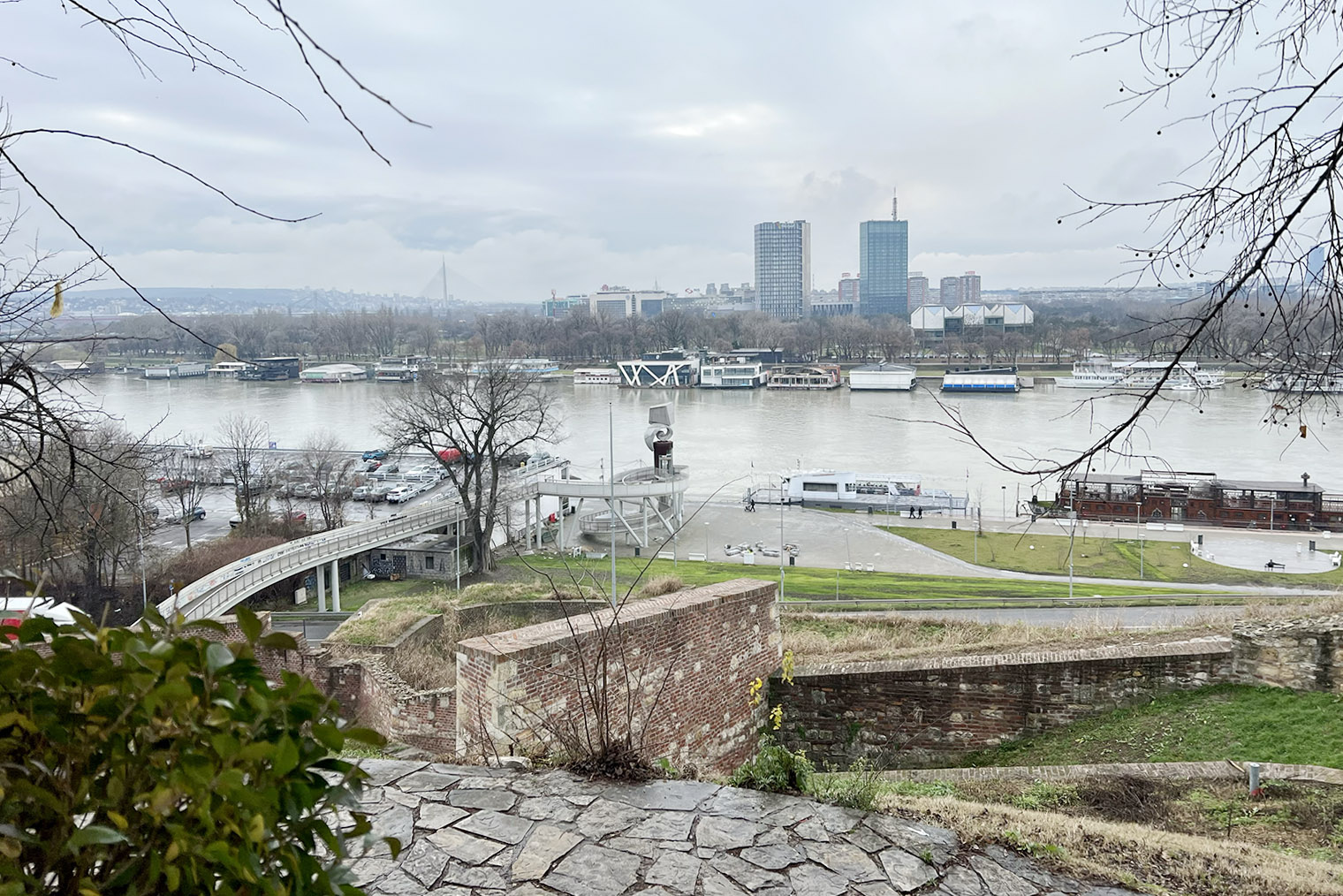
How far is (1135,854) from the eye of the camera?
11.6 ft

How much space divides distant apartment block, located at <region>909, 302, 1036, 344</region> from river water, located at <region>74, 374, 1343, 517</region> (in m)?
30.8

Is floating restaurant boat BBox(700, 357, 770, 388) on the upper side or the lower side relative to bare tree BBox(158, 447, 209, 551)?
upper

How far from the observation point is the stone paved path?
2.94m

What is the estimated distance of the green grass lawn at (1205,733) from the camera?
6191 millimetres

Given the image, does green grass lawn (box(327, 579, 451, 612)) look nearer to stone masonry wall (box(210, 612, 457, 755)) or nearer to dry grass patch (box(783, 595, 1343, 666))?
stone masonry wall (box(210, 612, 457, 755))

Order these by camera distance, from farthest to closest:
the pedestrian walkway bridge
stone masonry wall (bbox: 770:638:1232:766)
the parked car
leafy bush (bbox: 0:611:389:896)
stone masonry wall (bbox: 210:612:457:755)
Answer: the parked car → the pedestrian walkway bridge → stone masonry wall (bbox: 210:612:457:755) → stone masonry wall (bbox: 770:638:1232:766) → leafy bush (bbox: 0:611:389:896)

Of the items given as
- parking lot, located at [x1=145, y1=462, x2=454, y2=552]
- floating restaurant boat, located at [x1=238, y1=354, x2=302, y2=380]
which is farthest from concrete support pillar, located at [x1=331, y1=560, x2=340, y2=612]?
floating restaurant boat, located at [x1=238, y1=354, x2=302, y2=380]

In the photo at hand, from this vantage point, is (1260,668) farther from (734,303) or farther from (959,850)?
(734,303)

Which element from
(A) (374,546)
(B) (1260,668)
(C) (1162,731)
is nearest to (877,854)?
(C) (1162,731)

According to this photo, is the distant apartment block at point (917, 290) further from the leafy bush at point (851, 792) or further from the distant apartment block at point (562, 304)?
the leafy bush at point (851, 792)

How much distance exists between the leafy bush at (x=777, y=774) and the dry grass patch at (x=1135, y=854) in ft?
1.07

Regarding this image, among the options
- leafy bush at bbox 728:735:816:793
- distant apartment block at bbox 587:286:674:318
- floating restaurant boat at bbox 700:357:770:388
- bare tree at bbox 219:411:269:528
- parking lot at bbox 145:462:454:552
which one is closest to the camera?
leafy bush at bbox 728:735:816:793

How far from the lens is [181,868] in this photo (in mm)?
1315

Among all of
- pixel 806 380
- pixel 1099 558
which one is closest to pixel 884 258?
pixel 806 380
